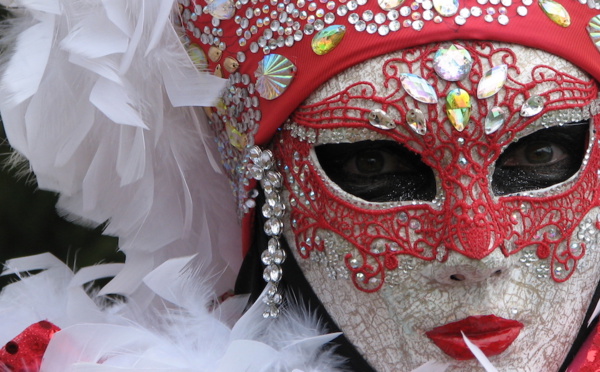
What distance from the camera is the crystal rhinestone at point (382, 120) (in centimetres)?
167

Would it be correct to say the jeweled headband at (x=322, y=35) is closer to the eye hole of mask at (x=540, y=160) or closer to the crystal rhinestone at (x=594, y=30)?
the crystal rhinestone at (x=594, y=30)

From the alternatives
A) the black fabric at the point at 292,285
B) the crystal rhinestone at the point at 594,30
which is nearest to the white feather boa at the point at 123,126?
the black fabric at the point at 292,285

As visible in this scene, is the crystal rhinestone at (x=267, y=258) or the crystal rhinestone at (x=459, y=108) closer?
the crystal rhinestone at (x=459, y=108)

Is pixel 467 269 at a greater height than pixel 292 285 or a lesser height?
greater

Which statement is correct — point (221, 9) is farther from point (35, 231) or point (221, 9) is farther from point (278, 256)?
point (35, 231)

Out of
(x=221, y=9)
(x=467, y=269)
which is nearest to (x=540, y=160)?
(x=467, y=269)

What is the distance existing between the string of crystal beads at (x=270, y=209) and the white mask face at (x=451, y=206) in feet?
0.10

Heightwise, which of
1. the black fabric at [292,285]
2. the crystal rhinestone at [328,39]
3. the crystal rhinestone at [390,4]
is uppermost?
the crystal rhinestone at [390,4]

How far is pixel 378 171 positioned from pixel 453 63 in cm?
23

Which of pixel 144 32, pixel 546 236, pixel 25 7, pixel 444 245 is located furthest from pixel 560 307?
pixel 25 7

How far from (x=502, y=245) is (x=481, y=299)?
11 centimetres

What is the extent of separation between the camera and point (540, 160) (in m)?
1.73

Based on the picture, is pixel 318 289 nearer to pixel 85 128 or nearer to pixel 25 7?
pixel 85 128

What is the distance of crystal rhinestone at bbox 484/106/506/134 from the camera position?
165cm
